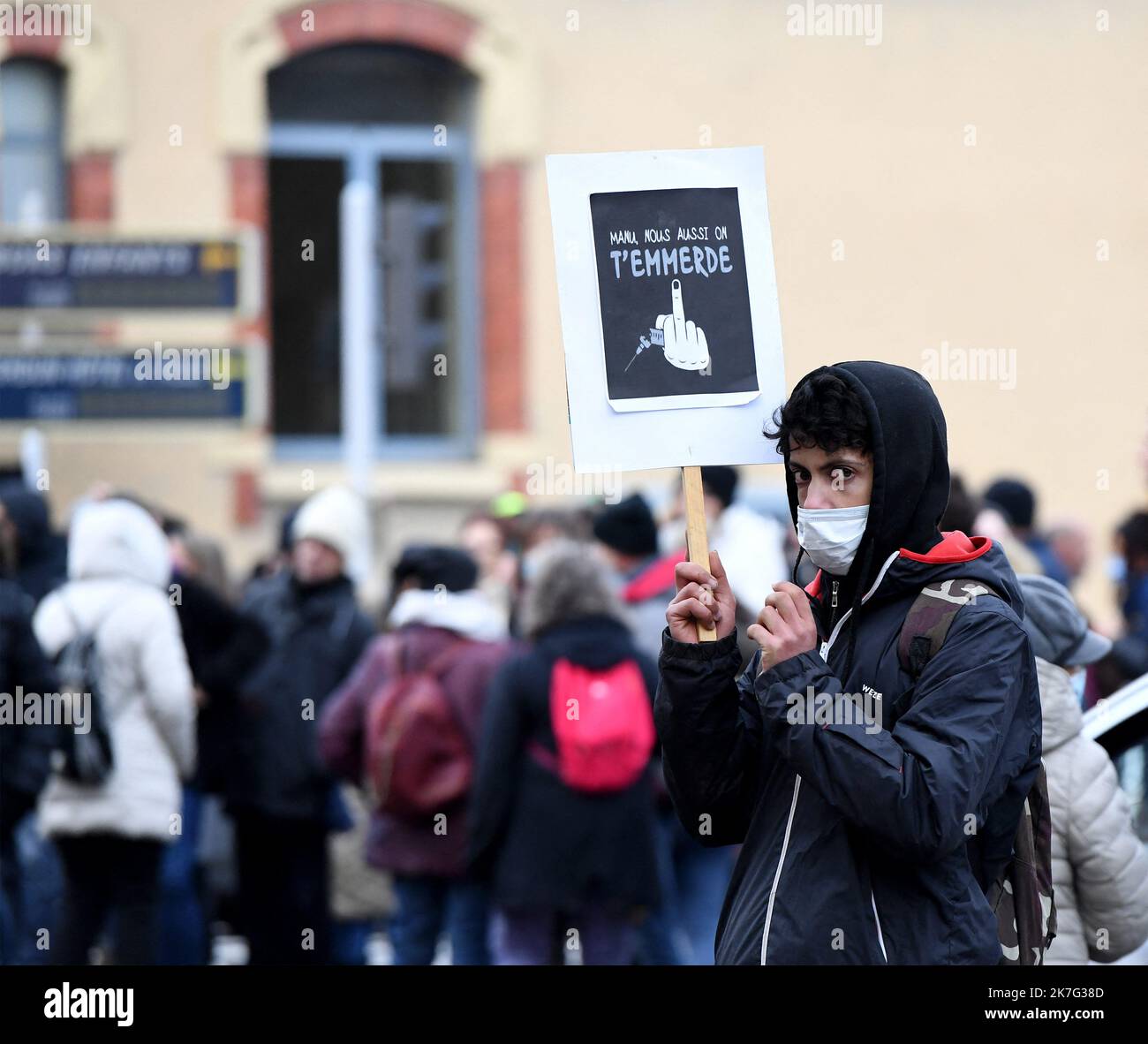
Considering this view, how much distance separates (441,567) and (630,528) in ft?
3.03

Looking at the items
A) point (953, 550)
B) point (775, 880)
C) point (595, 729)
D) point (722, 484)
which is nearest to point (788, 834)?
point (775, 880)

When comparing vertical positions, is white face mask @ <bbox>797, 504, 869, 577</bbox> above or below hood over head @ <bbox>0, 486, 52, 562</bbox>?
below

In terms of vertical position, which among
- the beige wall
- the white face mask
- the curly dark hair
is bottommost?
the white face mask

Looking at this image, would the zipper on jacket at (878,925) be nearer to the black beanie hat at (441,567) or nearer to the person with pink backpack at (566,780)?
the person with pink backpack at (566,780)

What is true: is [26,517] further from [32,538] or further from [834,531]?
[834,531]

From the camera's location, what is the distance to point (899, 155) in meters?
13.7

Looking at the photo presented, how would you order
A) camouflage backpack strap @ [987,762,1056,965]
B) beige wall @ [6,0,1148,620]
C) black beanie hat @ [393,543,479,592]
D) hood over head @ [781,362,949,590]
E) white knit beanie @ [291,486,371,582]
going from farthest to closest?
beige wall @ [6,0,1148,620]
white knit beanie @ [291,486,371,582]
black beanie hat @ [393,543,479,592]
camouflage backpack strap @ [987,762,1056,965]
hood over head @ [781,362,949,590]

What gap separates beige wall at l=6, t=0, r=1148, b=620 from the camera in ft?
44.0

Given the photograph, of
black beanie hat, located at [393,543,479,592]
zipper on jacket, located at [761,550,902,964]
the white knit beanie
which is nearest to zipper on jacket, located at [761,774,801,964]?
zipper on jacket, located at [761,550,902,964]

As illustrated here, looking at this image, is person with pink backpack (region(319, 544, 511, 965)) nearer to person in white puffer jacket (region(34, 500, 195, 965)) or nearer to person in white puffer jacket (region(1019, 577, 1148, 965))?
person in white puffer jacket (region(34, 500, 195, 965))

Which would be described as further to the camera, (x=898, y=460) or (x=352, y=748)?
(x=352, y=748)

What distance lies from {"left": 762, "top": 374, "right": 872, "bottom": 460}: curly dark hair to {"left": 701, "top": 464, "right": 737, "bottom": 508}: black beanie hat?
15.8 ft

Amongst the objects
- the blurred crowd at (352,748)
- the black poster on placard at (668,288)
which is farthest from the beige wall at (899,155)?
the black poster on placard at (668,288)

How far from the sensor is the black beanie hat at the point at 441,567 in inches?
278
